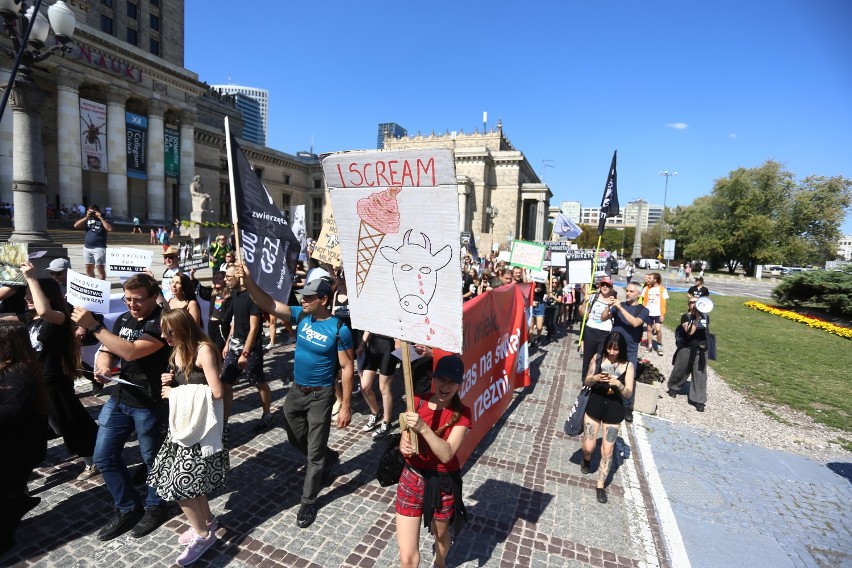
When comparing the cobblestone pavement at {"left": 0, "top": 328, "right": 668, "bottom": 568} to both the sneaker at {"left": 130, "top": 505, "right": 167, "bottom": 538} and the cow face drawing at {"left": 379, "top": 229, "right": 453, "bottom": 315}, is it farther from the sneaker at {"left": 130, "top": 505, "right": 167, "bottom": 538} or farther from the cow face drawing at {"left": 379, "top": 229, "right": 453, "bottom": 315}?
the cow face drawing at {"left": 379, "top": 229, "right": 453, "bottom": 315}

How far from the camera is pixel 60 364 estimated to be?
3936mm

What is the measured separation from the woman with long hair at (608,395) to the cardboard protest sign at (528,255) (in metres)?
6.05

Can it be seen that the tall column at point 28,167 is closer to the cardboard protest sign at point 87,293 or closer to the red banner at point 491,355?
the cardboard protest sign at point 87,293

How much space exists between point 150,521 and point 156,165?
41078mm

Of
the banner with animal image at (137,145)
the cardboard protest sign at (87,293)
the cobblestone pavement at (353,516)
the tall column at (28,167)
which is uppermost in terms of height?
the banner with animal image at (137,145)

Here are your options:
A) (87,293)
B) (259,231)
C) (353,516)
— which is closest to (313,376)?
(353,516)

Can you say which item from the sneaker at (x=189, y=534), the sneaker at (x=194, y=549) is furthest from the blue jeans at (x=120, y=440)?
the sneaker at (x=194, y=549)

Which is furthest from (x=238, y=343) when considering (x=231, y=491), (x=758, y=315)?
(x=758, y=315)

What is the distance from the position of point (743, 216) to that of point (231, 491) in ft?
202

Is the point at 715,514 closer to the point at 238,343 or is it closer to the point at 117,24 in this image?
the point at 238,343

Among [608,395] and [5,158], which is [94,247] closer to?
[608,395]

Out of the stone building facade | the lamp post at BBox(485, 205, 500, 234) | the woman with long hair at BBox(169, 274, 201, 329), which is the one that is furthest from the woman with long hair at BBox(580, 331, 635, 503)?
the lamp post at BBox(485, 205, 500, 234)

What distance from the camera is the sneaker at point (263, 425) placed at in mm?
5355

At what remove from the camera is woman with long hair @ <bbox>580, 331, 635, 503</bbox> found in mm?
4391
